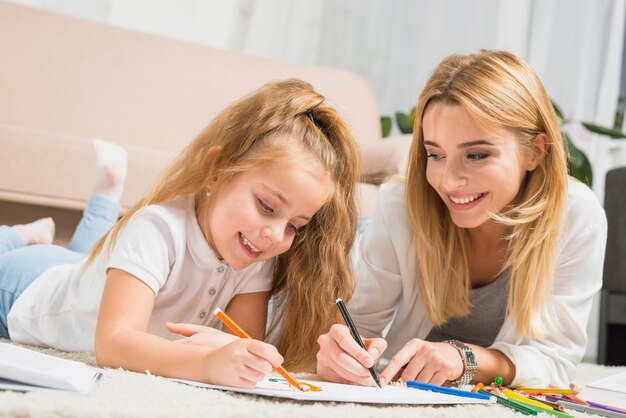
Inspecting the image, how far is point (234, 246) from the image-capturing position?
1199 millimetres

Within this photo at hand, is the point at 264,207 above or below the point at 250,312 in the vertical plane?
above

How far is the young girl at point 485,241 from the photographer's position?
1.28m

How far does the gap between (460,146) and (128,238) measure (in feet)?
1.92

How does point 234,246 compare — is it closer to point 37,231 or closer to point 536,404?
point 536,404

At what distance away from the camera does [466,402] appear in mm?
948

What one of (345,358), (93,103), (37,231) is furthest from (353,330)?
(93,103)

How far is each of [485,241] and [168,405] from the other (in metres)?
0.91

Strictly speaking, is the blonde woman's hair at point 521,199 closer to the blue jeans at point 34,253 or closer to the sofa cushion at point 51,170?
the blue jeans at point 34,253

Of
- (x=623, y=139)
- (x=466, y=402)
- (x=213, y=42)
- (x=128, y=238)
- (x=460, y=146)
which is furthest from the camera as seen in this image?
(x=213, y=42)

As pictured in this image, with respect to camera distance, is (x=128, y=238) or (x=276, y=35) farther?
(x=276, y=35)

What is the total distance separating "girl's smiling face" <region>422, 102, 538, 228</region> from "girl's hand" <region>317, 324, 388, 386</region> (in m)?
0.35

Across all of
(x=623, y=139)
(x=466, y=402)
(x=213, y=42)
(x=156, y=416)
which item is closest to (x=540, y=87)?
(x=466, y=402)

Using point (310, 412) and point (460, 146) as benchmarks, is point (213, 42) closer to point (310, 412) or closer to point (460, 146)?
point (460, 146)

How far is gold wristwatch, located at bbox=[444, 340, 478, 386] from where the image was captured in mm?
1210
